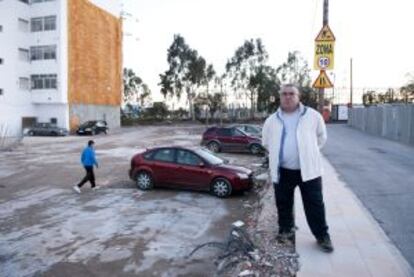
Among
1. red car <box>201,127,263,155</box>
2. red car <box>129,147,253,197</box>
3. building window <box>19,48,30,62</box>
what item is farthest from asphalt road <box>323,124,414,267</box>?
building window <box>19,48,30,62</box>

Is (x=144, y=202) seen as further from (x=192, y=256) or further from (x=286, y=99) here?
(x=286, y=99)

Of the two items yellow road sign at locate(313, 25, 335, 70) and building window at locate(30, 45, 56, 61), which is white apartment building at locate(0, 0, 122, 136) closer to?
building window at locate(30, 45, 56, 61)

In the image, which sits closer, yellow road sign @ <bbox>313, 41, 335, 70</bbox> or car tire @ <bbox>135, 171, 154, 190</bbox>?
yellow road sign @ <bbox>313, 41, 335, 70</bbox>

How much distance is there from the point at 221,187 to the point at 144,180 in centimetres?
288

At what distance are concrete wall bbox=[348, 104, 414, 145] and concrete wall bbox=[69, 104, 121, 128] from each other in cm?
3141

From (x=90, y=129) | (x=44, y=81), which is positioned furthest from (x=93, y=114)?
(x=90, y=129)

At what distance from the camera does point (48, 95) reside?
187 feet

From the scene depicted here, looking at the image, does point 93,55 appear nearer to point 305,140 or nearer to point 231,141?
point 231,141

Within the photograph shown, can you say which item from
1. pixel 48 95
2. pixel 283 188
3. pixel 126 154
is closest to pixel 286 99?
pixel 283 188

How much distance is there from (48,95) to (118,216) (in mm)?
47215

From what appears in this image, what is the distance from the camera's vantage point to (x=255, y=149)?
90.5 ft

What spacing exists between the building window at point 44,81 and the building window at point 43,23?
5121 mm

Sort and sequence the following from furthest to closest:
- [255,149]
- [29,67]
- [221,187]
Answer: [29,67]
[255,149]
[221,187]

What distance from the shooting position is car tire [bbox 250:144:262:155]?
2747 centimetres
